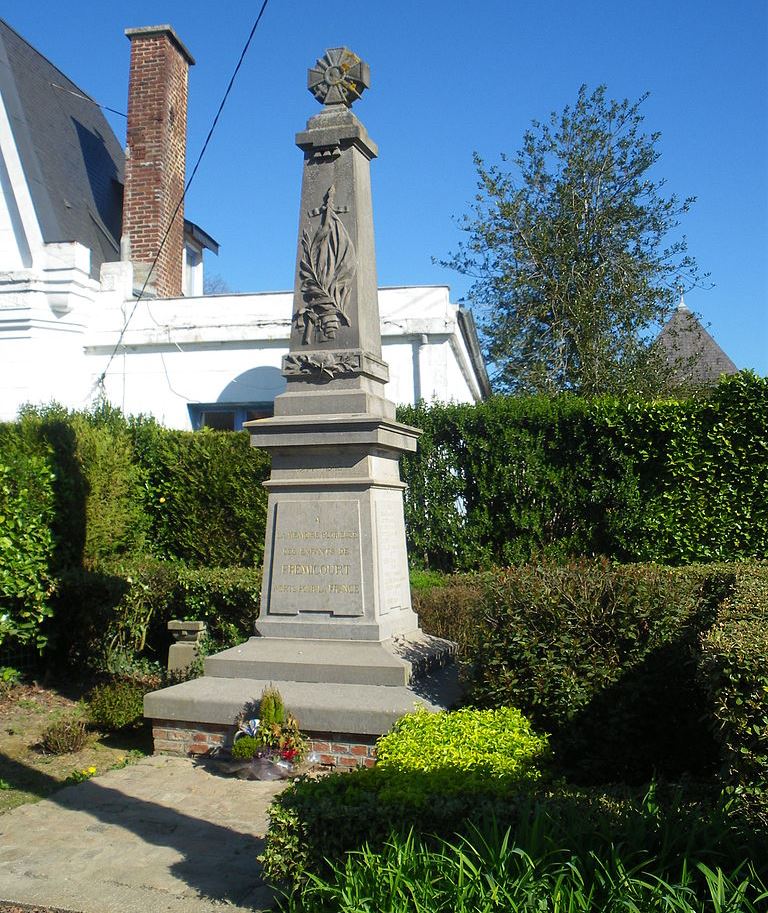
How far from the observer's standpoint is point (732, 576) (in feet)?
22.8

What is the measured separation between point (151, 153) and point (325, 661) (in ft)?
41.3

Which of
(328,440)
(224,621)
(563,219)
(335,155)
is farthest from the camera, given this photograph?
(563,219)

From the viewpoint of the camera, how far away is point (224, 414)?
14727mm

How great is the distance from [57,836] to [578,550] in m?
7.87

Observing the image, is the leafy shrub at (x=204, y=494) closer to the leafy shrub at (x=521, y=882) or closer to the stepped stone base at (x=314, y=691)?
the stepped stone base at (x=314, y=691)

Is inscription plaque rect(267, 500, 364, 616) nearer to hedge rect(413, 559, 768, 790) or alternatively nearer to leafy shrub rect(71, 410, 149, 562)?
hedge rect(413, 559, 768, 790)

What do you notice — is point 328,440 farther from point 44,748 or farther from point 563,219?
point 563,219

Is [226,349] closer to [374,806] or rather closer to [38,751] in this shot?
[38,751]

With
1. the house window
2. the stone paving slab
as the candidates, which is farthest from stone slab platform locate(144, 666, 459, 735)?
the house window

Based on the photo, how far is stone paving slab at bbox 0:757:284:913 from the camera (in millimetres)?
4156

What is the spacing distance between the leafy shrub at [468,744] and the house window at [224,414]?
30.7ft

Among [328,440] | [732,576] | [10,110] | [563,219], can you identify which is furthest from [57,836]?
[563,219]

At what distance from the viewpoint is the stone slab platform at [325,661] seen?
6.36 m

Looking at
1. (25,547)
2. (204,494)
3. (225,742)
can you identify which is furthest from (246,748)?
(204,494)
